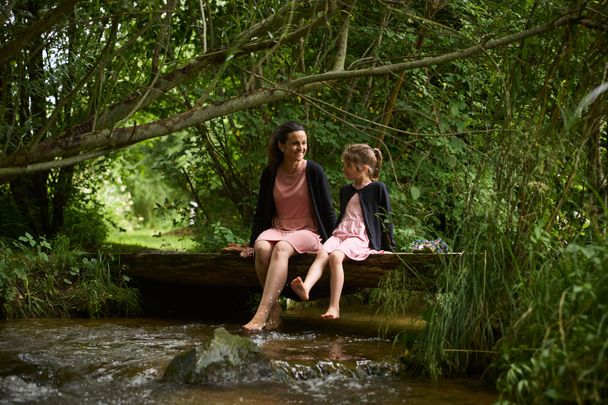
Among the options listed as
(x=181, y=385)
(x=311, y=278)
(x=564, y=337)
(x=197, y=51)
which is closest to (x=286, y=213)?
(x=311, y=278)

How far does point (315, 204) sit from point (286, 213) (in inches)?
10.7

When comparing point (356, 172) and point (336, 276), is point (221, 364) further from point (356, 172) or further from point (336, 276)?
point (356, 172)

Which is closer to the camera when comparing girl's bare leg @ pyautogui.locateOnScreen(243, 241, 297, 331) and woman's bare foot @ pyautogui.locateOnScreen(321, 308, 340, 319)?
woman's bare foot @ pyautogui.locateOnScreen(321, 308, 340, 319)

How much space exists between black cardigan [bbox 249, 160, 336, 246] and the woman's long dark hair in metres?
0.08

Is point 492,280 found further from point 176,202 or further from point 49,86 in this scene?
point 176,202

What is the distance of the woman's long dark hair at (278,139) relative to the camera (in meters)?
5.66

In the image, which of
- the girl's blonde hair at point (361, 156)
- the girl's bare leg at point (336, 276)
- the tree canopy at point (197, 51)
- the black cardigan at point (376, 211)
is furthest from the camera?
the girl's blonde hair at point (361, 156)

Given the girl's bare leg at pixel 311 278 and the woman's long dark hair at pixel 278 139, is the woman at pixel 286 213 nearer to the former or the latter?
the woman's long dark hair at pixel 278 139

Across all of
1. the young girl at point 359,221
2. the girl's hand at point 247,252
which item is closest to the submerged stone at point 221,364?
the young girl at point 359,221

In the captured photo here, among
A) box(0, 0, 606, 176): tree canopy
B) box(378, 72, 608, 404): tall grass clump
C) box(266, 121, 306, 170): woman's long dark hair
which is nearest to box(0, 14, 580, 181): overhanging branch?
box(0, 0, 606, 176): tree canopy

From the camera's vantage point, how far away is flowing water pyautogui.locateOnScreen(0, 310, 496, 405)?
360cm

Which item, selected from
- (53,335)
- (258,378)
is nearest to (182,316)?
(53,335)

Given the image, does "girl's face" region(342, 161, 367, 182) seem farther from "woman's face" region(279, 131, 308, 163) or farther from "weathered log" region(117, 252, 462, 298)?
"weathered log" region(117, 252, 462, 298)

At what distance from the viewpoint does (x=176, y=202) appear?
8.39 meters
